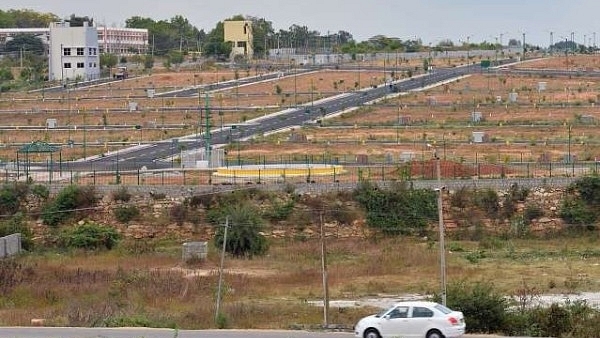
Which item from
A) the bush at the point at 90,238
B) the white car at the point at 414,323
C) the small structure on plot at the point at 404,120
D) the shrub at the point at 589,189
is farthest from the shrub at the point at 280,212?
the small structure on plot at the point at 404,120

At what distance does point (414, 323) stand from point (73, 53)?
109180 millimetres

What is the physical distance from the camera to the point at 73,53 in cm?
13425

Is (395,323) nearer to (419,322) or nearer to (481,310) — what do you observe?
(419,322)

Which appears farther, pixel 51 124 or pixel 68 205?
pixel 51 124

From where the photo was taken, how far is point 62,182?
6338 centimetres

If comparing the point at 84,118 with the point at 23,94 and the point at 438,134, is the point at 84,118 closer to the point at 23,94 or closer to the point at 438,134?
the point at 23,94

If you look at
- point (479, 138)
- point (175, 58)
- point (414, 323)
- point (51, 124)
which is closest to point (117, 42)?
point (175, 58)

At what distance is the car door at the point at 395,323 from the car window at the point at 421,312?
8.3 inches

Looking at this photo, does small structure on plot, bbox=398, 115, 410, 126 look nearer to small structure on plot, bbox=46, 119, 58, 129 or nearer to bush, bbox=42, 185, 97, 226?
small structure on plot, bbox=46, 119, 58, 129

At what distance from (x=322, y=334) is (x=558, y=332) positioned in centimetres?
578

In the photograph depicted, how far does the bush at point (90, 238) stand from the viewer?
Result: 5547 cm

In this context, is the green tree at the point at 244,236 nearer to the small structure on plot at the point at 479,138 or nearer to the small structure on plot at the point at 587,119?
the small structure on plot at the point at 479,138

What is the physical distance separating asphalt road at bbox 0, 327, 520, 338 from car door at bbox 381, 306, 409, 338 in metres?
1.70

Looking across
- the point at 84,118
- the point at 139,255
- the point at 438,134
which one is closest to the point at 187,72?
the point at 84,118
